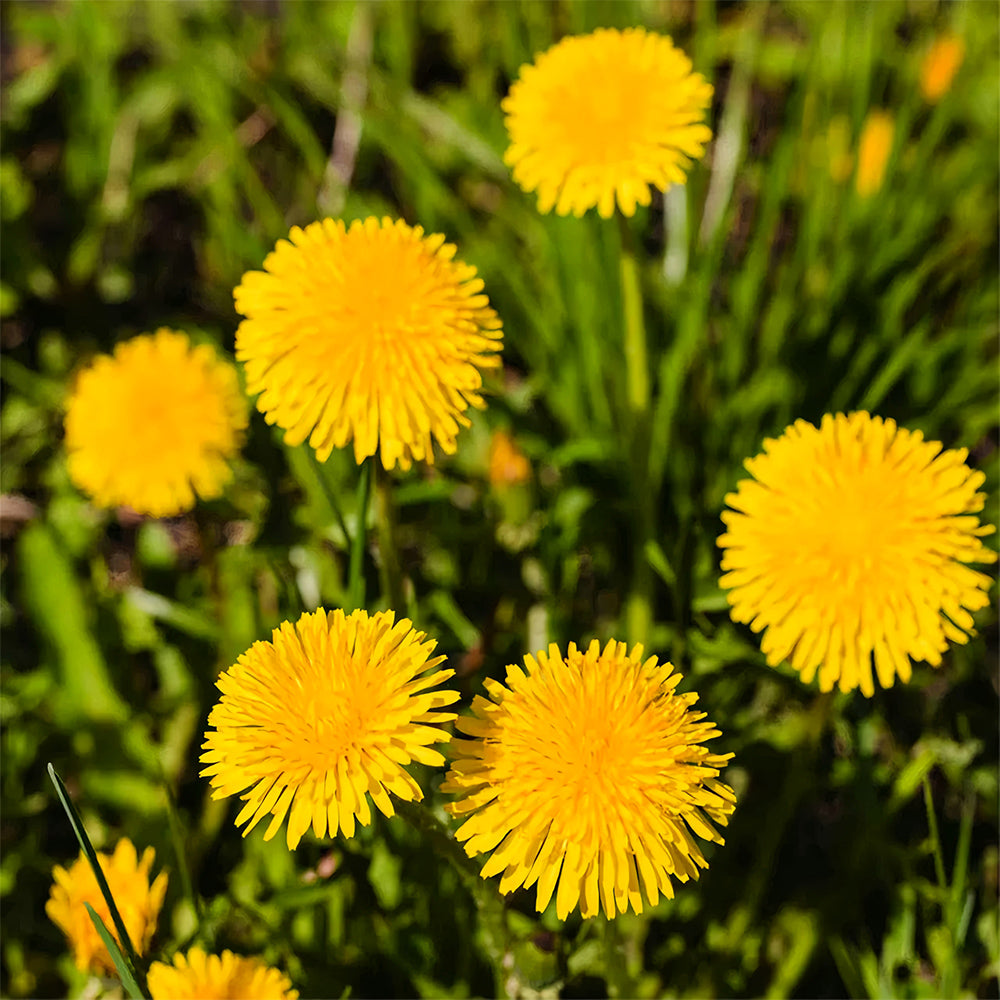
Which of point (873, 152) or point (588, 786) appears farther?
point (873, 152)

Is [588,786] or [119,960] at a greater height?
[588,786]

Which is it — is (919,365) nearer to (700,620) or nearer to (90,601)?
(700,620)

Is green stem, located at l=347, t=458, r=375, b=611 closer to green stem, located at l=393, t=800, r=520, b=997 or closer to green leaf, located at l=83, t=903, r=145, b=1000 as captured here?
green stem, located at l=393, t=800, r=520, b=997

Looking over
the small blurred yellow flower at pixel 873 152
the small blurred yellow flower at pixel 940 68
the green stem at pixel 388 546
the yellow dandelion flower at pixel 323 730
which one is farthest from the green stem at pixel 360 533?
the small blurred yellow flower at pixel 940 68

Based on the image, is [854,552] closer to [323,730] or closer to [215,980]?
[323,730]

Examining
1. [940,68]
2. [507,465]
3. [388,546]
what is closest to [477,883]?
[388,546]
